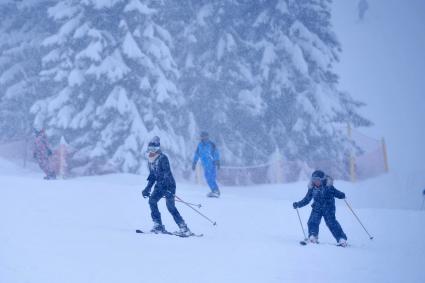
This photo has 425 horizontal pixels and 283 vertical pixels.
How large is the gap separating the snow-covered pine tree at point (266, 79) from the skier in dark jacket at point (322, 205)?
35.5 ft

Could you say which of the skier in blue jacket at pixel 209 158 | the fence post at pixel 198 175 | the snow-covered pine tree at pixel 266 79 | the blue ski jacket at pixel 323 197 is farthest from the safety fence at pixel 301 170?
the blue ski jacket at pixel 323 197

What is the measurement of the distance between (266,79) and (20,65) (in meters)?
12.4

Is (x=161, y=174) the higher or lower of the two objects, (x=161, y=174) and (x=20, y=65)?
the lower

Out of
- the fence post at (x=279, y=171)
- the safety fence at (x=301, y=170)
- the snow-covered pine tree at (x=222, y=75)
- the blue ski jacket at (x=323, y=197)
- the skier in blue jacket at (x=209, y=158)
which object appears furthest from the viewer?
the snow-covered pine tree at (x=222, y=75)

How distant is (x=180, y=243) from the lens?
25.6 feet

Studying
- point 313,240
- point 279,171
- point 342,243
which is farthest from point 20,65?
point 342,243

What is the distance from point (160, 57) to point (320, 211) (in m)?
11.5

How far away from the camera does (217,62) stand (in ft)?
68.7

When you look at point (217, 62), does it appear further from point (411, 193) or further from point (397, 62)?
point (397, 62)

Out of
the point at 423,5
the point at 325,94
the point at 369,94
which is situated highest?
the point at 423,5

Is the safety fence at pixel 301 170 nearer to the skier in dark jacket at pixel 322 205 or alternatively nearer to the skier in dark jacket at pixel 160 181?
the skier in dark jacket at pixel 322 205

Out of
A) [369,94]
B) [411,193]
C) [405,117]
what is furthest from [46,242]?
[369,94]

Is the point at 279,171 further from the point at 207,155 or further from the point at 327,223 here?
the point at 327,223

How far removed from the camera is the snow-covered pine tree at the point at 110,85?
17688 millimetres
